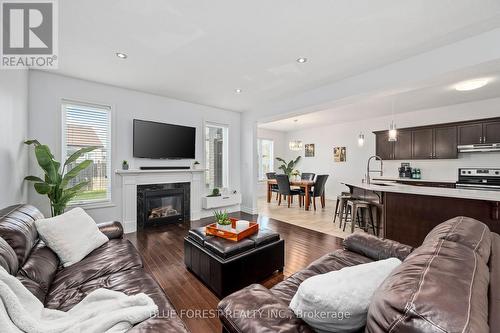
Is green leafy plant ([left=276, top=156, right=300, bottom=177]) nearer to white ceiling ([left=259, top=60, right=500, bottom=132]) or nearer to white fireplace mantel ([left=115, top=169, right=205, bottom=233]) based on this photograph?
white ceiling ([left=259, top=60, right=500, bottom=132])

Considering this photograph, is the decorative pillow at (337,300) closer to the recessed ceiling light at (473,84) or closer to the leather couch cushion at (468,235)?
the leather couch cushion at (468,235)

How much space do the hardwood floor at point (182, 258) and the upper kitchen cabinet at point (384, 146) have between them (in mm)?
3767

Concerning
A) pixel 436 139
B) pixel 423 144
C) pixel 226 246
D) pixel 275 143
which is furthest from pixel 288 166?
pixel 226 246

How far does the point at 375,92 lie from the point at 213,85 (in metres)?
2.62

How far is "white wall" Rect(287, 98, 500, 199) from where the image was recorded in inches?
191

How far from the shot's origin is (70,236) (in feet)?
6.16

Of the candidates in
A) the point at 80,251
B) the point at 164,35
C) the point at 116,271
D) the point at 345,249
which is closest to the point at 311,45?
the point at 164,35

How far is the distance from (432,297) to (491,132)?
20.2ft

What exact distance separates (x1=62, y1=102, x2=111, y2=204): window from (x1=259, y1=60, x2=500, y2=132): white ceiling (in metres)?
3.66

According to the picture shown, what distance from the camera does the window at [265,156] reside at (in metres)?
8.59

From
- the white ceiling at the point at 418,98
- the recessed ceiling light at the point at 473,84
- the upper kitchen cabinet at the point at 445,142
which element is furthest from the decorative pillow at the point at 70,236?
the upper kitchen cabinet at the point at 445,142

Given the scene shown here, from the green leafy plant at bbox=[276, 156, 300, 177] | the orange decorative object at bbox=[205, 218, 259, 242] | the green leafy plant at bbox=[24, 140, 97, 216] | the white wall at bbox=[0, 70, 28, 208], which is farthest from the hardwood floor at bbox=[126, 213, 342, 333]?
the green leafy plant at bbox=[276, 156, 300, 177]

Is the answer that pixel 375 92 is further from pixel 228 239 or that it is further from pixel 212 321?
pixel 212 321

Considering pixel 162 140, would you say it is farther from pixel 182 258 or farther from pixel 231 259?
pixel 231 259
